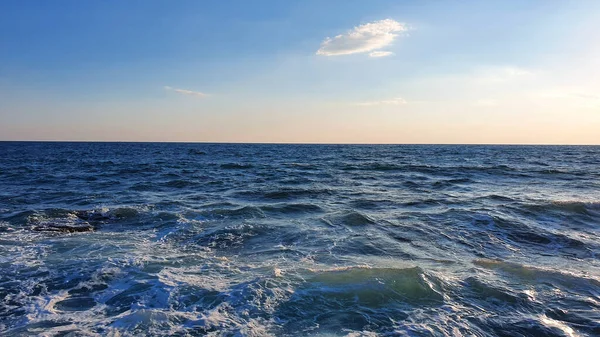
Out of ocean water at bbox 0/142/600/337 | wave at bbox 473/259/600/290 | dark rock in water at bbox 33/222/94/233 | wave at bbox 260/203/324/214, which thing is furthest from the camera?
wave at bbox 260/203/324/214

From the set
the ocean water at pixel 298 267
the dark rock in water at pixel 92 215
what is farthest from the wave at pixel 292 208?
the dark rock in water at pixel 92 215

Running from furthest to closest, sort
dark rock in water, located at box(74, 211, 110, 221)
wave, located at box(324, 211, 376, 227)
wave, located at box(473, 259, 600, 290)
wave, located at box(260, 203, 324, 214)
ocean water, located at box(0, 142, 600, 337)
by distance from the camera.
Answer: wave, located at box(260, 203, 324, 214), dark rock in water, located at box(74, 211, 110, 221), wave, located at box(324, 211, 376, 227), wave, located at box(473, 259, 600, 290), ocean water, located at box(0, 142, 600, 337)

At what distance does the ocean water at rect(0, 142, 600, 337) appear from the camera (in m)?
5.14

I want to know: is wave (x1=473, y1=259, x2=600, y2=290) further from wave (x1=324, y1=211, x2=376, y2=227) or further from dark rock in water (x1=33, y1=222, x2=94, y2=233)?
dark rock in water (x1=33, y1=222, x2=94, y2=233)

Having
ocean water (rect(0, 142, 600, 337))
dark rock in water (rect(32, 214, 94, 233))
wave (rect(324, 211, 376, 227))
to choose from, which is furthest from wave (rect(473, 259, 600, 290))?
dark rock in water (rect(32, 214, 94, 233))

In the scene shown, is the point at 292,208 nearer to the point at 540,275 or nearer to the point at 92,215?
the point at 92,215

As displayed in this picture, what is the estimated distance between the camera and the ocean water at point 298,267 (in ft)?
16.9

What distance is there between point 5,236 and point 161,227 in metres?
3.85

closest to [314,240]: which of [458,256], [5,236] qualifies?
[458,256]

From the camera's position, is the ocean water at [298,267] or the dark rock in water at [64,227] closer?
the ocean water at [298,267]

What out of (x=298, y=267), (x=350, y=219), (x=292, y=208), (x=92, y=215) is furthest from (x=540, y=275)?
(x=92, y=215)

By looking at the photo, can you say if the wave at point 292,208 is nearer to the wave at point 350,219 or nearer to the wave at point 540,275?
the wave at point 350,219

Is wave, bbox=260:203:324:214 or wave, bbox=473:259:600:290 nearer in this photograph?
wave, bbox=473:259:600:290

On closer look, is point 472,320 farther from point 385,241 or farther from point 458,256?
point 385,241
